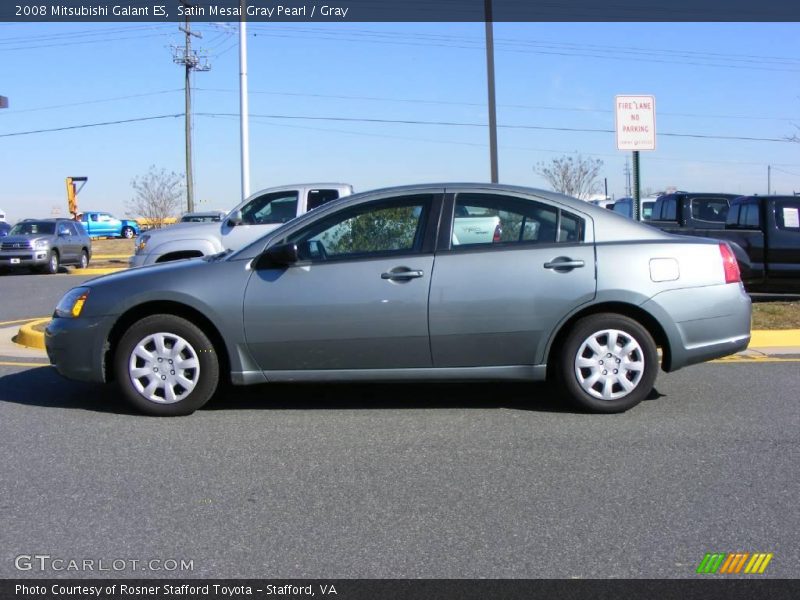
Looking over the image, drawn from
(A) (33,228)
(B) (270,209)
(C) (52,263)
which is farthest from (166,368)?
(A) (33,228)

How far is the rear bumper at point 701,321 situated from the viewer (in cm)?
598

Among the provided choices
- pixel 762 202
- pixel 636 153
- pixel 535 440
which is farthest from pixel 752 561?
pixel 762 202

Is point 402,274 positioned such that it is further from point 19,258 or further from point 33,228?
point 33,228

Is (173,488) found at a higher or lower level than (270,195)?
lower

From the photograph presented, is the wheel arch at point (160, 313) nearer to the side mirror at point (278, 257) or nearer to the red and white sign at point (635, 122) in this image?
the side mirror at point (278, 257)

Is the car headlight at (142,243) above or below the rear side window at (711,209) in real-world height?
below

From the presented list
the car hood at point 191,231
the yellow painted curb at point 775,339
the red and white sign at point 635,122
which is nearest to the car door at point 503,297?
the yellow painted curb at point 775,339

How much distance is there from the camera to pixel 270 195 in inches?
505

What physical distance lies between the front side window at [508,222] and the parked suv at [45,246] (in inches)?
789

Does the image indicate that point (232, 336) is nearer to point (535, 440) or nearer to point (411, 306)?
point (411, 306)

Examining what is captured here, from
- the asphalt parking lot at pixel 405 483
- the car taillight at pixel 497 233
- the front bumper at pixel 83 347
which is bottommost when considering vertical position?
the asphalt parking lot at pixel 405 483

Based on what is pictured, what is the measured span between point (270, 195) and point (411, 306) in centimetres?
746

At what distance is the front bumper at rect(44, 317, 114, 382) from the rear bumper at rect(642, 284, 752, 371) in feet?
13.0
